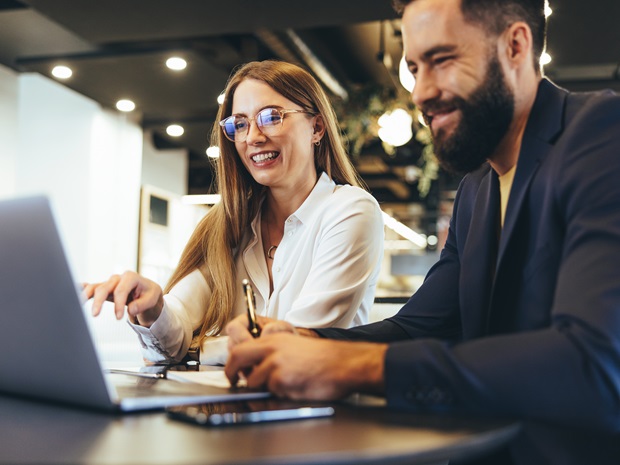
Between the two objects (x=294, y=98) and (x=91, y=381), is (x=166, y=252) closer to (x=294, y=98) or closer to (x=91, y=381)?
(x=294, y=98)

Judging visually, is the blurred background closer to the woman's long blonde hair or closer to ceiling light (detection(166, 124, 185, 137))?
ceiling light (detection(166, 124, 185, 137))

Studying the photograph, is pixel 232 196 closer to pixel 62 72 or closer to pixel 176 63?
pixel 176 63

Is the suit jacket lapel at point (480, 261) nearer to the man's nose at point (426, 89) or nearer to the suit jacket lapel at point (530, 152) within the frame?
the suit jacket lapel at point (530, 152)

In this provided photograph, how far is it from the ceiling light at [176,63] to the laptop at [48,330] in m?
5.11

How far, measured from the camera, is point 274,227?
2242mm

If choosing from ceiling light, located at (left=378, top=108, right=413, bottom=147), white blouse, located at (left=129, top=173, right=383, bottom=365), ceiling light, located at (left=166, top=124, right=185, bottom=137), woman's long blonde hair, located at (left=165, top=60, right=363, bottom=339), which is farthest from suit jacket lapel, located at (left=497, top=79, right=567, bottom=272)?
ceiling light, located at (left=166, top=124, right=185, bottom=137)

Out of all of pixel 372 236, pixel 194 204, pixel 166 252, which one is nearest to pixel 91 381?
pixel 372 236

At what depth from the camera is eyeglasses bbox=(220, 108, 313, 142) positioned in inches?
82.2

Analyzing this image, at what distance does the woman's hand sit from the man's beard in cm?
69

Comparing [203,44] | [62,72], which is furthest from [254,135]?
[62,72]

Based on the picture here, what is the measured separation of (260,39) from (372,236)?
16.4 feet

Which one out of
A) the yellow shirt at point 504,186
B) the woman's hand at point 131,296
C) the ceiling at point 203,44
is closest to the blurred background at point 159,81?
the ceiling at point 203,44

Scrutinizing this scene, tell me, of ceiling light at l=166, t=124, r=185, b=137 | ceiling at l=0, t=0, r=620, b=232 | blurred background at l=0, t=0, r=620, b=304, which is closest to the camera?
ceiling at l=0, t=0, r=620, b=232

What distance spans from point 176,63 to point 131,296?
15.4ft
